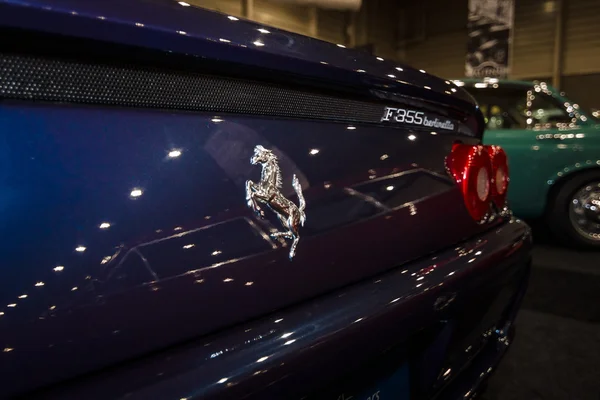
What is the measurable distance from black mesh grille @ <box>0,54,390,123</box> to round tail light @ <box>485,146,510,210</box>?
0.72 meters

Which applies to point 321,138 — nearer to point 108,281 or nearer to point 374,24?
point 108,281

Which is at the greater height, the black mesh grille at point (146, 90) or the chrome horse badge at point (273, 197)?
the black mesh grille at point (146, 90)

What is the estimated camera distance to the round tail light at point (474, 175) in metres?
1.33

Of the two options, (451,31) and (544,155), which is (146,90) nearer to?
(544,155)

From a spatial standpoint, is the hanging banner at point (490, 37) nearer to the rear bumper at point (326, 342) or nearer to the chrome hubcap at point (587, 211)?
the chrome hubcap at point (587, 211)

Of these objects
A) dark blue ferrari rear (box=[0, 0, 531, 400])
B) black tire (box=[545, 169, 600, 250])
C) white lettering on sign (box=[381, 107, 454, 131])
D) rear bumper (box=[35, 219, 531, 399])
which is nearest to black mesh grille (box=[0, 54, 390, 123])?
dark blue ferrari rear (box=[0, 0, 531, 400])

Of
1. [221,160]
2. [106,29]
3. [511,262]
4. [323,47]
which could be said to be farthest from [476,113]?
[106,29]

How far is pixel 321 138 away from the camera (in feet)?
3.21

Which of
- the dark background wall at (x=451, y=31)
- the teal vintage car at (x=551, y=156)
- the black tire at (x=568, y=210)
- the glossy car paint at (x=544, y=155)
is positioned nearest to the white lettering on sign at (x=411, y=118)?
the teal vintage car at (x=551, y=156)

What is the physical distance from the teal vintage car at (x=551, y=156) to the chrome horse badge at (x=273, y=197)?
12.9 feet

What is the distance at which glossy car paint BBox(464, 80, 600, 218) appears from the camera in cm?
427

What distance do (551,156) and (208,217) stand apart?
174 inches

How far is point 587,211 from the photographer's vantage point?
14.3 feet

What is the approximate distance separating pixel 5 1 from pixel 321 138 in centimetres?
60
